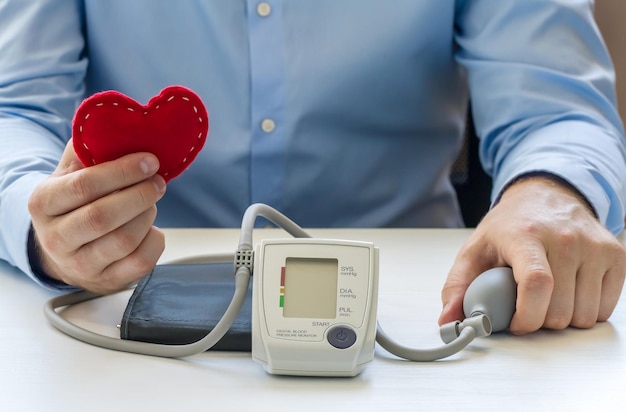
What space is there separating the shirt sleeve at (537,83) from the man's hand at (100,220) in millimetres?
443

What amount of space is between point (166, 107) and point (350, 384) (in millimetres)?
244

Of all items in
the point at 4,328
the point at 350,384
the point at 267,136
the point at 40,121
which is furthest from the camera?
the point at 267,136

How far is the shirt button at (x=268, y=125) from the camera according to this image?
1100 millimetres

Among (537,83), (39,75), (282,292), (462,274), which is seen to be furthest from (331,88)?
(282,292)

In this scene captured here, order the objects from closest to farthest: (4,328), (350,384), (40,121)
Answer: (350,384) < (4,328) < (40,121)

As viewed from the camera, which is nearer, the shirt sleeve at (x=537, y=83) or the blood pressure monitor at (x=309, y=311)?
the blood pressure monitor at (x=309, y=311)

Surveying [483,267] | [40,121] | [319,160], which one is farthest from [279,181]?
[483,267]

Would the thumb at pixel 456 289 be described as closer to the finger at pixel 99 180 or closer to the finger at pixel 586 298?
the finger at pixel 586 298

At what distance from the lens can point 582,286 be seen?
644mm

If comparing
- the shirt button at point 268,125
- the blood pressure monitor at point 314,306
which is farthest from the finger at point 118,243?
the shirt button at point 268,125

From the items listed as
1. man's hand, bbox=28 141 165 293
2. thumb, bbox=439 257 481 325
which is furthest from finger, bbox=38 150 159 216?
thumb, bbox=439 257 481 325

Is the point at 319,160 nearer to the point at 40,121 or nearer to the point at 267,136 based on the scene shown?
the point at 267,136

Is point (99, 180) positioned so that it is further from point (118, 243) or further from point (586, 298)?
point (586, 298)

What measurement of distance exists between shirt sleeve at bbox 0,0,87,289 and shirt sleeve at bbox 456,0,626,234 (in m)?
0.54
